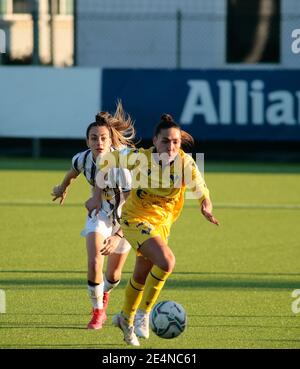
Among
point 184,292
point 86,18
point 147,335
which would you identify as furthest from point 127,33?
point 147,335

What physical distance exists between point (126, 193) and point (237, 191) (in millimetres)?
9562

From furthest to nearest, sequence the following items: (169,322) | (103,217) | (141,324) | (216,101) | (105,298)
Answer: (216,101), (105,298), (103,217), (141,324), (169,322)

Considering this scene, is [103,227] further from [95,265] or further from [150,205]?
[150,205]

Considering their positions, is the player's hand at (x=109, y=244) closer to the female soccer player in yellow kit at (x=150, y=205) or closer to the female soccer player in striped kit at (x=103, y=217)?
the female soccer player in striped kit at (x=103, y=217)

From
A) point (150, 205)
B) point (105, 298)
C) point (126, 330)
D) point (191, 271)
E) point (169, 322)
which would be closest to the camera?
point (169, 322)

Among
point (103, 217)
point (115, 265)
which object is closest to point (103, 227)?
point (103, 217)

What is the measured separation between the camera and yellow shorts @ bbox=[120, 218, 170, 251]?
25.5 ft

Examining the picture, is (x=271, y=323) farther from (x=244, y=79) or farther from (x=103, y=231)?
(x=244, y=79)

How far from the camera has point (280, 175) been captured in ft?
66.6

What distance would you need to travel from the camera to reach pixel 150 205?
26.3 feet

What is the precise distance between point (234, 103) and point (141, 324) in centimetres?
1417

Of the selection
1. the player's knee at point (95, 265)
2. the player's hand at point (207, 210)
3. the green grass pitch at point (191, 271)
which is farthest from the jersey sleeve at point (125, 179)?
the green grass pitch at point (191, 271)

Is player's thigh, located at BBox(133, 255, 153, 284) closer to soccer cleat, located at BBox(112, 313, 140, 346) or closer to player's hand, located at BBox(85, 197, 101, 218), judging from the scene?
soccer cleat, located at BBox(112, 313, 140, 346)

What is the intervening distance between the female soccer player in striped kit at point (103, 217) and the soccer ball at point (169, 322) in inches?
28.0
